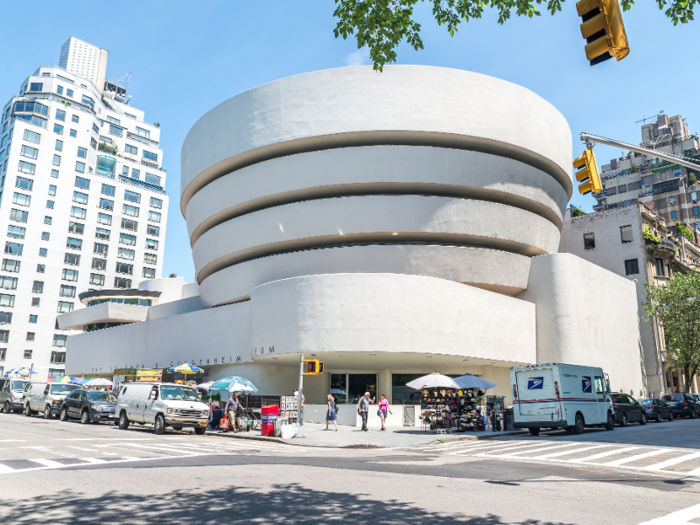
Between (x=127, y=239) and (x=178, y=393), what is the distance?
254ft

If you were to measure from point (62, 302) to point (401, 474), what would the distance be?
8599 centimetres

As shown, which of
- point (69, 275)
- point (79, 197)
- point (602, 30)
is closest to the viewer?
point (602, 30)

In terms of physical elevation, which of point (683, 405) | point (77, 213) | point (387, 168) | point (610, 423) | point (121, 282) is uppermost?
point (77, 213)

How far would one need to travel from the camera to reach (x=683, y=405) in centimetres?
3659

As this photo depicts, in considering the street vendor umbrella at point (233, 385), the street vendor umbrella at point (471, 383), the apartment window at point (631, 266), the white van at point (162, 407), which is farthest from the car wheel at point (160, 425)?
the apartment window at point (631, 266)

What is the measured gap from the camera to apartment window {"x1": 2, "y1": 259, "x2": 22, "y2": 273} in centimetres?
→ 8018

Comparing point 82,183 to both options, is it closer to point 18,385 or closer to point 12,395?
point 18,385

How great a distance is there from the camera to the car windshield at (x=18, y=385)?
3625 cm

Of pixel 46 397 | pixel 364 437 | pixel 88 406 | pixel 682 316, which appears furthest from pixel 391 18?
pixel 682 316

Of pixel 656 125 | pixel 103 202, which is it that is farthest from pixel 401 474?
pixel 656 125

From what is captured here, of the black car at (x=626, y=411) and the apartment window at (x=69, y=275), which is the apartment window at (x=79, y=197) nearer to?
the apartment window at (x=69, y=275)

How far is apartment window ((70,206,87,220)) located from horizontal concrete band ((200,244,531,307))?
59662 millimetres

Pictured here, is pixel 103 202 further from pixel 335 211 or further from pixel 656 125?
pixel 656 125

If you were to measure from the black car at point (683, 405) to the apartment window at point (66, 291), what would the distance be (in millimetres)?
80385
